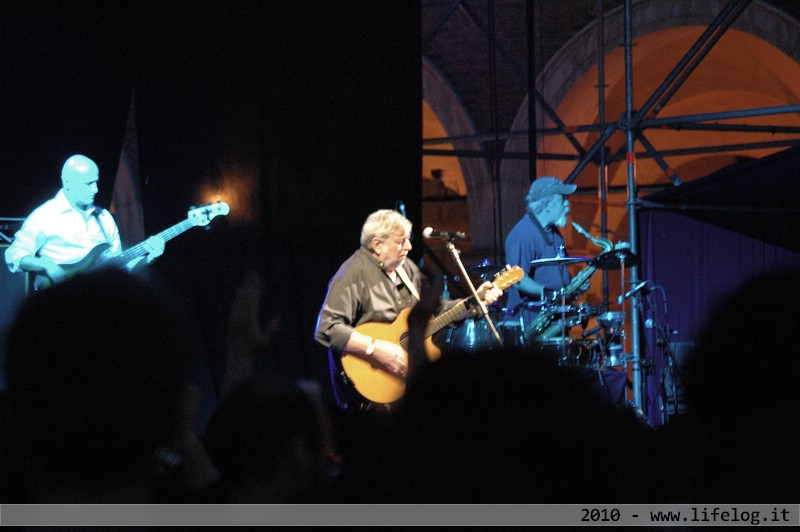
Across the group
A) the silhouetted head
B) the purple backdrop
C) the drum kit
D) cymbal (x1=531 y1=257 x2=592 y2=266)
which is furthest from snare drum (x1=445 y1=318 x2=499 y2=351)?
the silhouetted head

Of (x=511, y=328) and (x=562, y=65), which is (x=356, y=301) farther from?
(x=562, y=65)

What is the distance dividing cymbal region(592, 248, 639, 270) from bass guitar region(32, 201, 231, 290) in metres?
2.71

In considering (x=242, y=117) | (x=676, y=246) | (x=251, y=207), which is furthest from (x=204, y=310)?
(x=676, y=246)

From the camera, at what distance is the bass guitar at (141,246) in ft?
19.6

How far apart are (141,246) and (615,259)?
132 inches

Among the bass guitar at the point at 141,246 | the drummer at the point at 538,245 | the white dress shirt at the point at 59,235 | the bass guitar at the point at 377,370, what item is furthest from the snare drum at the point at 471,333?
the white dress shirt at the point at 59,235

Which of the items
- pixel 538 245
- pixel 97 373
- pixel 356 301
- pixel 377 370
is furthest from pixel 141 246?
pixel 97 373

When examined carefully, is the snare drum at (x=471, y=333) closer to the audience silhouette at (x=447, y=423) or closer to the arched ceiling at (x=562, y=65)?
the arched ceiling at (x=562, y=65)

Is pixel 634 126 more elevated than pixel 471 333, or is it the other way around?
pixel 634 126

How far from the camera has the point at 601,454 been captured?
1.22 metres

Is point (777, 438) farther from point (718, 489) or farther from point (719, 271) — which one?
point (719, 271)

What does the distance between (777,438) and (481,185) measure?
409 inches

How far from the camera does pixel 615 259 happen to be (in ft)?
22.8

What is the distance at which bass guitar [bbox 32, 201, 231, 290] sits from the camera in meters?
5.96
